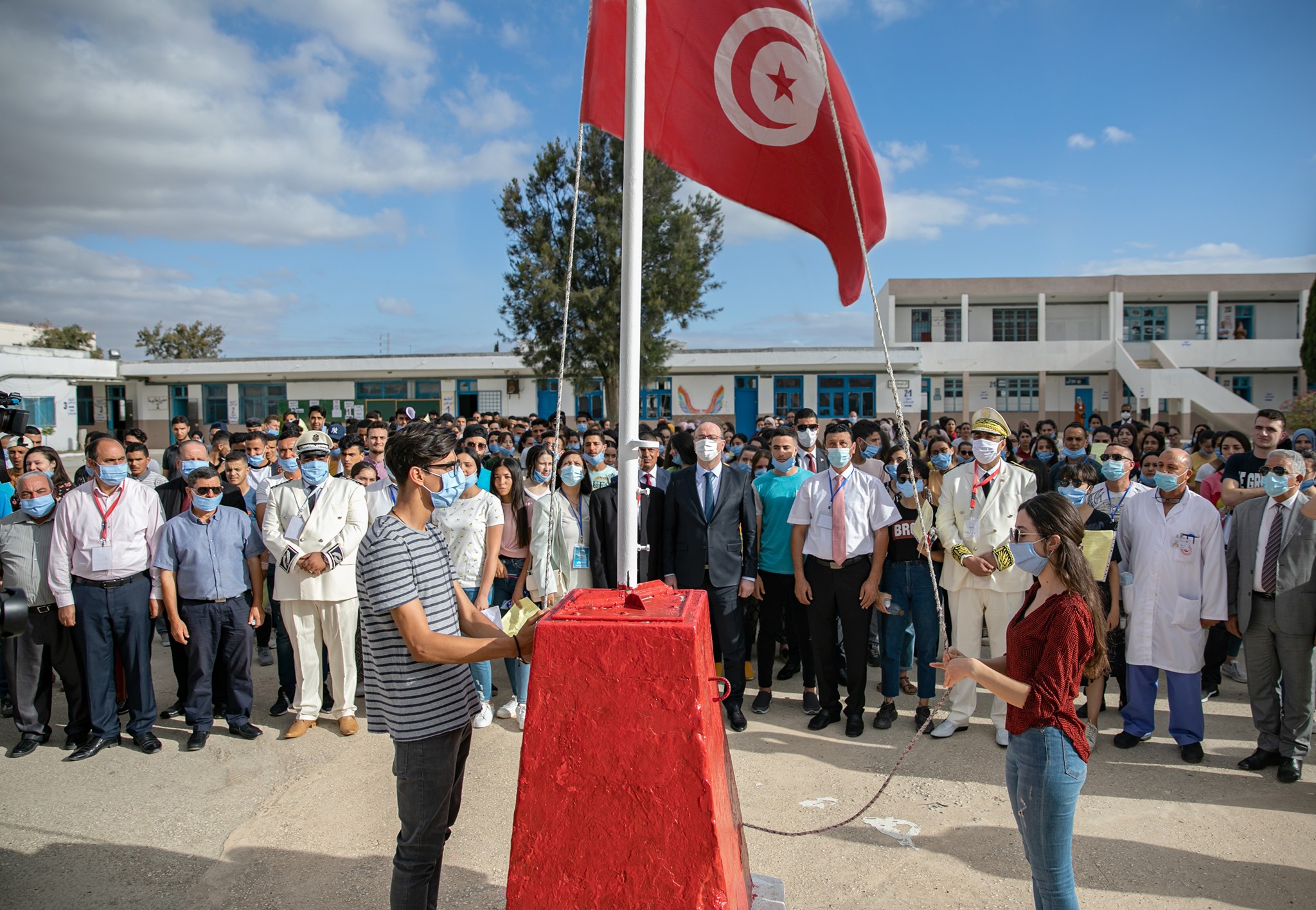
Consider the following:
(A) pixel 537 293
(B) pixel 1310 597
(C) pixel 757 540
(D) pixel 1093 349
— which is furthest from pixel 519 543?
(D) pixel 1093 349

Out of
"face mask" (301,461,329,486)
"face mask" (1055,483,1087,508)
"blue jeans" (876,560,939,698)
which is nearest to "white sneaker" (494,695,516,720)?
"face mask" (301,461,329,486)

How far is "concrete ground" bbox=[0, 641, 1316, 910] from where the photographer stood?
3.43 meters

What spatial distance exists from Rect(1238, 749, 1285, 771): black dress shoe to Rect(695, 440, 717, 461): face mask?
3.62 metres

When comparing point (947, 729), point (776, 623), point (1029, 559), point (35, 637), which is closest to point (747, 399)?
point (776, 623)

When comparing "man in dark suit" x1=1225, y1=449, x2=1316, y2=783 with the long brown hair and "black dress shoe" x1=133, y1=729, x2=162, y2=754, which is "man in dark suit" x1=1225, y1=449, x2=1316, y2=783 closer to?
the long brown hair

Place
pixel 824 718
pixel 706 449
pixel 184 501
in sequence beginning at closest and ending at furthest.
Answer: pixel 824 718 → pixel 706 449 → pixel 184 501

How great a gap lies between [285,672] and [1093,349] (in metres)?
33.9

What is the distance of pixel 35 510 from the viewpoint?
504 centimetres

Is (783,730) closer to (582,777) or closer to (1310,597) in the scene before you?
(1310,597)

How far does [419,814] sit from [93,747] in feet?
11.3

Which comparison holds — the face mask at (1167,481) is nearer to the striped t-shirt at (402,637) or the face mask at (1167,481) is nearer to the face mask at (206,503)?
the striped t-shirt at (402,637)

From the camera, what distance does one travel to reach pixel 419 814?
9.02ft

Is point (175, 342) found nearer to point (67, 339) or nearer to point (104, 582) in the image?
point (67, 339)

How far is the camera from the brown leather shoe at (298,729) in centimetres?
517
